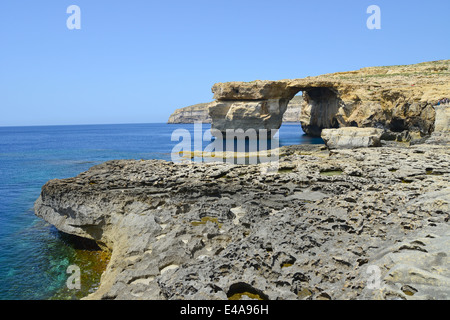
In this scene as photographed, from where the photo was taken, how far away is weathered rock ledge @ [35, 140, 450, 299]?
25.2ft

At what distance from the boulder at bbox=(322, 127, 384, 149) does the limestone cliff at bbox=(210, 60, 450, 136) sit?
775 cm

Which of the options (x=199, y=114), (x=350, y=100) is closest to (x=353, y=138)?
(x=350, y=100)

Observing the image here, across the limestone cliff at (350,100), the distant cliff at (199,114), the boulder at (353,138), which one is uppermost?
the distant cliff at (199,114)

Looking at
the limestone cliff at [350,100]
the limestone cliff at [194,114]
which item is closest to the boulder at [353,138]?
the limestone cliff at [350,100]

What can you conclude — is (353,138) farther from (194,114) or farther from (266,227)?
(194,114)

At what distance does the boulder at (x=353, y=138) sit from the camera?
30297 mm

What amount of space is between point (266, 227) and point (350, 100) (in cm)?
3722

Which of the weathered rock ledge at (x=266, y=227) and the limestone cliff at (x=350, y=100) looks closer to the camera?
the weathered rock ledge at (x=266, y=227)

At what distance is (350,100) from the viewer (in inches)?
1715

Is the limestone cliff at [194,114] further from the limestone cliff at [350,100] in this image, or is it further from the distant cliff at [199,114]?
the limestone cliff at [350,100]

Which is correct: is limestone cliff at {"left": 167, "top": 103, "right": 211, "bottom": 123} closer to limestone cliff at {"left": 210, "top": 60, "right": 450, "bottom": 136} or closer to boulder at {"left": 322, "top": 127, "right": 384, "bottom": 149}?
limestone cliff at {"left": 210, "top": 60, "right": 450, "bottom": 136}

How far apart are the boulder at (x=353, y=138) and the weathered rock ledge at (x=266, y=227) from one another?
404 inches

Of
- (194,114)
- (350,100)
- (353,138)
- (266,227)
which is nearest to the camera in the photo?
(266,227)
